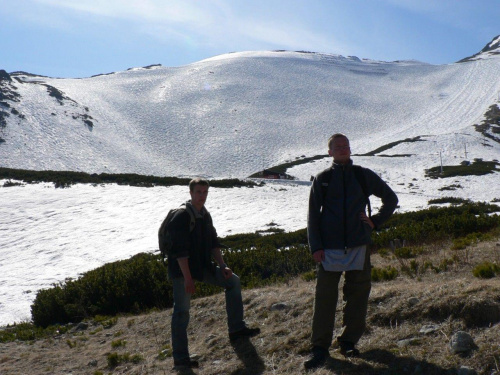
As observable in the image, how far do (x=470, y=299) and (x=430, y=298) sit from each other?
44 centimetres

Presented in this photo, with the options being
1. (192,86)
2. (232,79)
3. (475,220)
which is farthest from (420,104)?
(475,220)

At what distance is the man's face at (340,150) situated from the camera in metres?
4.43

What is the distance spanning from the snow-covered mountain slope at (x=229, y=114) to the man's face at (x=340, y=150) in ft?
187

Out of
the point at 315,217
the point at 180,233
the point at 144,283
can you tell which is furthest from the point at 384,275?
the point at 144,283

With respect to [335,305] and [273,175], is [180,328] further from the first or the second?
[273,175]

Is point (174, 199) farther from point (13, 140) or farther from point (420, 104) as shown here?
point (420, 104)

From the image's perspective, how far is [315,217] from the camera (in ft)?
14.5

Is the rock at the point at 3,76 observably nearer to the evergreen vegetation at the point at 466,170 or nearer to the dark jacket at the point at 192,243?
the evergreen vegetation at the point at 466,170

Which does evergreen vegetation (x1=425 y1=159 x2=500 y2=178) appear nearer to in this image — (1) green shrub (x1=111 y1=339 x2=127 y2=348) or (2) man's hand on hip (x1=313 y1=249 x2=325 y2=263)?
(1) green shrub (x1=111 y1=339 x2=127 y2=348)

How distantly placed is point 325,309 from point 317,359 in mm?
446

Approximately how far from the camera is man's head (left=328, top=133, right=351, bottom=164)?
443 centimetres

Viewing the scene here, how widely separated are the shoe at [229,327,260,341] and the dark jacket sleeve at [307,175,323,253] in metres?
1.69

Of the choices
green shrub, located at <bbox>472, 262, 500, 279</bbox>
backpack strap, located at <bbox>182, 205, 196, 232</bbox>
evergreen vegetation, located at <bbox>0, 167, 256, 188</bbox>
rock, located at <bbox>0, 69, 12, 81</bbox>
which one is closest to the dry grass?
green shrub, located at <bbox>472, 262, 500, 279</bbox>

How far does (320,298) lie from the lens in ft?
14.5
